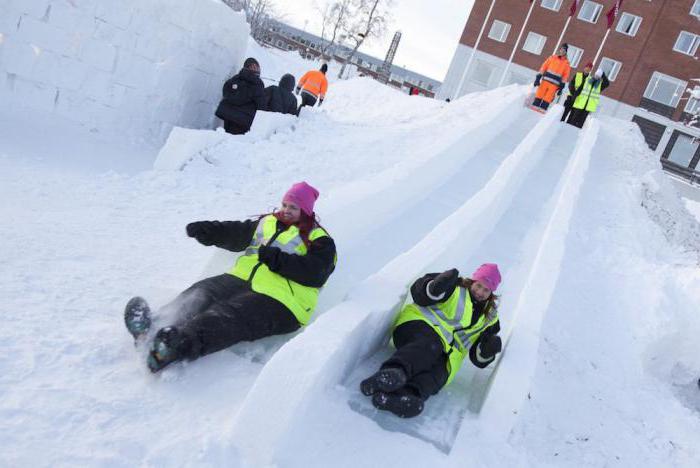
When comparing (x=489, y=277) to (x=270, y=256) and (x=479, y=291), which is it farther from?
(x=270, y=256)

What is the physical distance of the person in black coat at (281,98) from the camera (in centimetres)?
894

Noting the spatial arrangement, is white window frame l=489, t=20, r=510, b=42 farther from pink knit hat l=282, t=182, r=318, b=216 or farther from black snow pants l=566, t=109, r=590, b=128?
pink knit hat l=282, t=182, r=318, b=216

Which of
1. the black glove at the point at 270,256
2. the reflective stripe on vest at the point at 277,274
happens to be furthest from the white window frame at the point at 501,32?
the black glove at the point at 270,256

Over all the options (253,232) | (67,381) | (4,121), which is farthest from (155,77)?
(67,381)

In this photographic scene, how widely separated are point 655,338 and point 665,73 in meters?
28.4

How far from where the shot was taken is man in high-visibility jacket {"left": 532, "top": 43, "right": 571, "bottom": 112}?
1222 centimetres

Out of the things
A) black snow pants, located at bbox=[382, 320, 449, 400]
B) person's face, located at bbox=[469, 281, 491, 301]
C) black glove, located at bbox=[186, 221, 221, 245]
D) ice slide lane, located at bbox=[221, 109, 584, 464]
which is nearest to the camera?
ice slide lane, located at bbox=[221, 109, 584, 464]

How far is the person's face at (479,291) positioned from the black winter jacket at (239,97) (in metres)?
5.50

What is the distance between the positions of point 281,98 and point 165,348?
22.8ft

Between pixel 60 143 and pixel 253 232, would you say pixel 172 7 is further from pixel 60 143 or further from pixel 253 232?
pixel 253 232

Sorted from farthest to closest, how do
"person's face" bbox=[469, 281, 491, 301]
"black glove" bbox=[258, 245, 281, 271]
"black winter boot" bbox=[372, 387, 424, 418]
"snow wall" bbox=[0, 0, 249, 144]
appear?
"snow wall" bbox=[0, 0, 249, 144]
"person's face" bbox=[469, 281, 491, 301]
"black glove" bbox=[258, 245, 281, 271]
"black winter boot" bbox=[372, 387, 424, 418]

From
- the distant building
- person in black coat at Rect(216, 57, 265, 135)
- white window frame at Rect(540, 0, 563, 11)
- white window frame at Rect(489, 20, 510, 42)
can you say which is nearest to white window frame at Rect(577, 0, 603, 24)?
white window frame at Rect(540, 0, 563, 11)

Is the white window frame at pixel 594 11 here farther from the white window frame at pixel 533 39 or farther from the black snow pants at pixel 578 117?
the black snow pants at pixel 578 117

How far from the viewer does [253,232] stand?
3.51m
